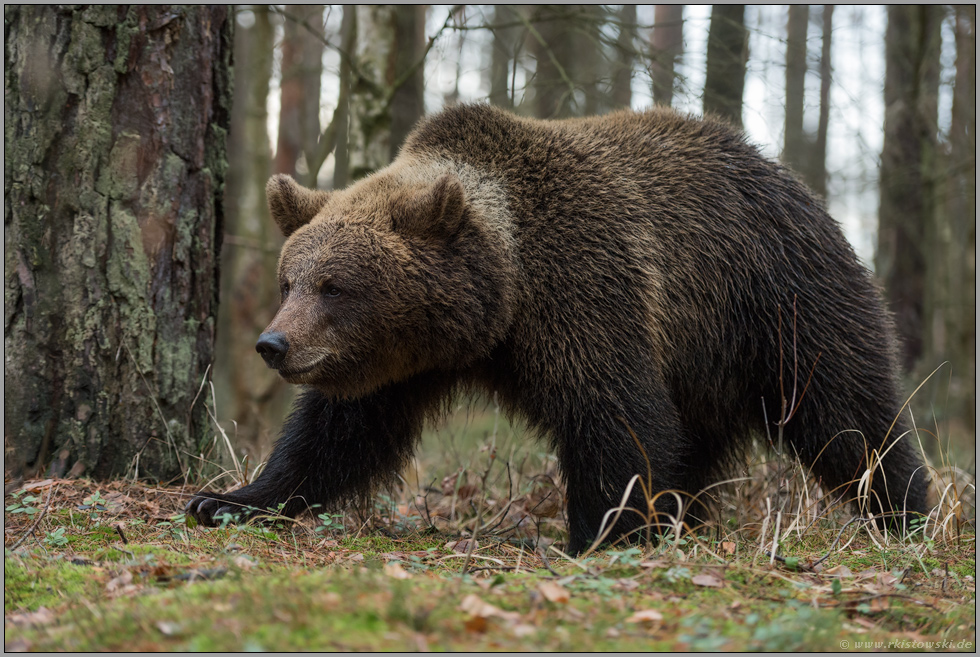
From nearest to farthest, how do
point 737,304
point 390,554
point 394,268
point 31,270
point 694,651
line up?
point 694,651 < point 390,554 < point 394,268 < point 31,270 < point 737,304

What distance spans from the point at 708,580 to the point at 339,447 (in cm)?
261

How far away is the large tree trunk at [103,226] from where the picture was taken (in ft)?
16.3

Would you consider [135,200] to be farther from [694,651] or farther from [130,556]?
[694,651]

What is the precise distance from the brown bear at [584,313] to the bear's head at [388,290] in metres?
0.01

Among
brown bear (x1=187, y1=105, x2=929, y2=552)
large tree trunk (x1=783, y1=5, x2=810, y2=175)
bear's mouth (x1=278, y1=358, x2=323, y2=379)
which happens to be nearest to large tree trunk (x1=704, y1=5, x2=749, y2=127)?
brown bear (x1=187, y1=105, x2=929, y2=552)

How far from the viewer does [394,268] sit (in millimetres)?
4582

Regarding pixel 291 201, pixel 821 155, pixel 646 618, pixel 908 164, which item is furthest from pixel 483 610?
pixel 821 155

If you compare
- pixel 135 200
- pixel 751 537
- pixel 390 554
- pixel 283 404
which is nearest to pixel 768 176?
pixel 751 537

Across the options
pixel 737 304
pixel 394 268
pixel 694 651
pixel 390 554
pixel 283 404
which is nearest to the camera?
pixel 694 651

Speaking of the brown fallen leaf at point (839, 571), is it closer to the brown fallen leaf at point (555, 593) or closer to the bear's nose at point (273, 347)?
the brown fallen leaf at point (555, 593)

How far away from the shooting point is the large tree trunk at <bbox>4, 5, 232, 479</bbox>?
4.96m

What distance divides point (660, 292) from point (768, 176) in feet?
4.64

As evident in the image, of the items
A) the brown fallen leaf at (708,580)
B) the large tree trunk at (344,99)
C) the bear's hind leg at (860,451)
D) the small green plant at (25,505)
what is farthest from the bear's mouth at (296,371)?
the large tree trunk at (344,99)

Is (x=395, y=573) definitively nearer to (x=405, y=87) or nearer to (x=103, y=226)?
(x=103, y=226)
